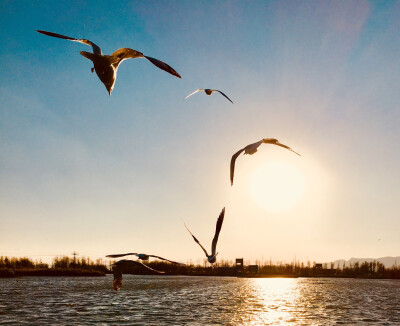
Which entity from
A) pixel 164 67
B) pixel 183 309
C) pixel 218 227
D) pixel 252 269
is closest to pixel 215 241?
pixel 218 227

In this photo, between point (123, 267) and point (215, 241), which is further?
point (123, 267)

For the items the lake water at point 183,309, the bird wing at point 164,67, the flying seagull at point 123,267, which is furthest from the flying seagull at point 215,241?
the lake water at point 183,309

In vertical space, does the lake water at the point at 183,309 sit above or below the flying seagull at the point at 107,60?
below

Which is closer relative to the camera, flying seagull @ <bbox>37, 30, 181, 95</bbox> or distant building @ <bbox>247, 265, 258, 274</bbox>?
flying seagull @ <bbox>37, 30, 181, 95</bbox>

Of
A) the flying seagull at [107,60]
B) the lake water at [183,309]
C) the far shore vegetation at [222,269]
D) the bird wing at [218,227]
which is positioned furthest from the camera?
the far shore vegetation at [222,269]

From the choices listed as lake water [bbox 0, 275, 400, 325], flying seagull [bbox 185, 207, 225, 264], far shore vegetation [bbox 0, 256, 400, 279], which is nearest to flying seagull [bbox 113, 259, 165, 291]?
flying seagull [bbox 185, 207, 225, 264]

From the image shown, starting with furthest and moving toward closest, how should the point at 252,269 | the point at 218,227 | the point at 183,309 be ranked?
the point at 252,269, the point at 183,309, the point at 218,227

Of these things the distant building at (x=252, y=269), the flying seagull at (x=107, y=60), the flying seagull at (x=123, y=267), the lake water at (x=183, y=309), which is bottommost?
the lake water at (x=183, y=309)

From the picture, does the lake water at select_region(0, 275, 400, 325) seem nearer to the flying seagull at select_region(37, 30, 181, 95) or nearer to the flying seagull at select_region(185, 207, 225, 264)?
the flying seagull at select_region(185, 207, 225, 264)

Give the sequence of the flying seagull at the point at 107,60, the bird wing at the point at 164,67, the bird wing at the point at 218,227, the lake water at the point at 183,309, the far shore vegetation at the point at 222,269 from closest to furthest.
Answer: the bird wing at the point at 164,67
the bird wing at the point at 218,227
the flying seagull at the point at 107,60
the lake water at the point at 183,309
the far shore vegetation at the point at 222,269

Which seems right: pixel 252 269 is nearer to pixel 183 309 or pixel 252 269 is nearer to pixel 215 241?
pixel 183 309

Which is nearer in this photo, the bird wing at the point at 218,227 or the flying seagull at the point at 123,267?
the bird wing at the point at 218,227

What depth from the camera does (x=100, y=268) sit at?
247ft

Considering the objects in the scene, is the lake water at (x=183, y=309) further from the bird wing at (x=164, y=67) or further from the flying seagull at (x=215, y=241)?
the bird wing at (x=164, y=67)
